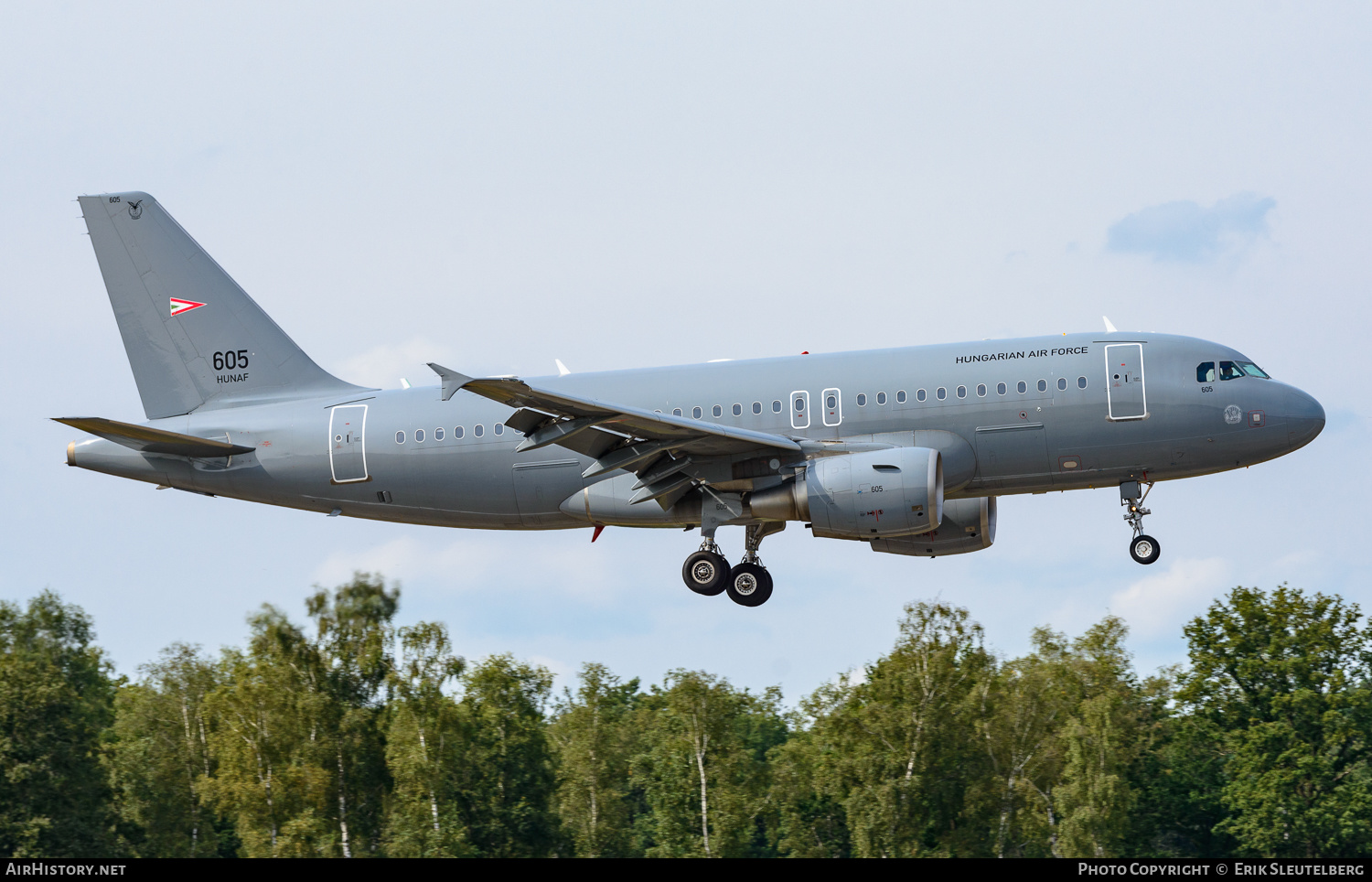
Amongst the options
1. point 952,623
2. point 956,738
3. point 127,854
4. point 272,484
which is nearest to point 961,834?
point 956,738

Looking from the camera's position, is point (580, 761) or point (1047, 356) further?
point (580, 761)

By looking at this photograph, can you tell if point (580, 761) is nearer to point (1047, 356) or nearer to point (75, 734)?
point (75, 734)

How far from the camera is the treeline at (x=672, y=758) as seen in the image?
5747 centimetres

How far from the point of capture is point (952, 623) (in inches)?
2522

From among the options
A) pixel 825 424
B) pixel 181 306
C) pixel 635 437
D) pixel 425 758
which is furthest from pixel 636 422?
pixel 425 758

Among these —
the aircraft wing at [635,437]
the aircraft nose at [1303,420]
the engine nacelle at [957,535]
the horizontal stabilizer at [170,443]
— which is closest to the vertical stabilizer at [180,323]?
the horizontal stabilizer at [170,443]

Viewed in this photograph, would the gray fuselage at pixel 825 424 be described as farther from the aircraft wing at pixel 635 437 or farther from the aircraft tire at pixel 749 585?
the aircraft tire at pixel 749 585

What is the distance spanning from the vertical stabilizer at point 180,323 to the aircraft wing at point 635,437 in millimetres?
7912

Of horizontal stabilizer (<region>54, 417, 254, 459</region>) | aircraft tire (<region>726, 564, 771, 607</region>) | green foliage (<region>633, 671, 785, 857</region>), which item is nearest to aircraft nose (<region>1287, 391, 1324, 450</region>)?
aircraft tire (<region>726, 564, 771, 607</region>)

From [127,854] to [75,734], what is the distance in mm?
5080

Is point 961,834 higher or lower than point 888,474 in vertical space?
lower

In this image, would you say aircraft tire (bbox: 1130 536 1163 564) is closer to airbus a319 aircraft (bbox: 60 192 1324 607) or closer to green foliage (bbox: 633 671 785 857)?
airbus a319 aircraft (bbox: 60 192 1324 607)
